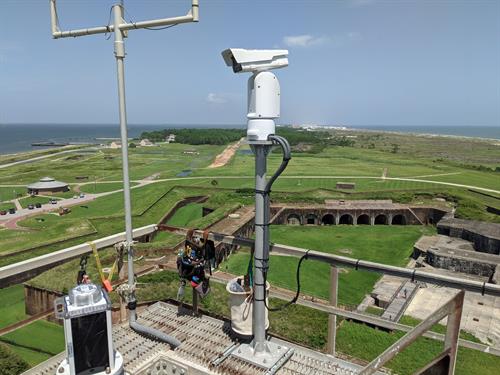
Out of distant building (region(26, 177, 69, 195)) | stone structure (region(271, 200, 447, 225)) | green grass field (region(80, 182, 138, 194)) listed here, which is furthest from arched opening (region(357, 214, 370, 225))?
distant building (region(26, 177, 69, 195))

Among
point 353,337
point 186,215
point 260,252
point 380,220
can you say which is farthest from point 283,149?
point 380,220

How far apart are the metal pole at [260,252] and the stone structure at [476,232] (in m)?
35.1

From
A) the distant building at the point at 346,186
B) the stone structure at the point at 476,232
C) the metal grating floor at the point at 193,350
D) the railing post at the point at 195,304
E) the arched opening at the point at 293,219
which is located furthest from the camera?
the distant building at the point at 346,186

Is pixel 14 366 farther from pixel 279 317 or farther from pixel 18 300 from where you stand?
pixel 18 300

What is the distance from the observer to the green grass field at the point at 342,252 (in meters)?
26.7

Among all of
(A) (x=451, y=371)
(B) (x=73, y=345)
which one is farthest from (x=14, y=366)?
(A) (x=451, y=371)

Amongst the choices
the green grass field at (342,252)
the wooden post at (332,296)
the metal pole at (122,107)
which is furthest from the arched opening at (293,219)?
the wooden post at (332,296)

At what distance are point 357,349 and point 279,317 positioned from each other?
4.06 metres

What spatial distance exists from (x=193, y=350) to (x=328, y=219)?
44392 mm

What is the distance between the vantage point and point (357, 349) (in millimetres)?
18484

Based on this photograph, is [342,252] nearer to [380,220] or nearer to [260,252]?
[380,220]

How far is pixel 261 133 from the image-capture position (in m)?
5.03

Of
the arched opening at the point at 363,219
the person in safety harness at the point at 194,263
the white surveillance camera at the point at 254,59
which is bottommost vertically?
the arched opening at the point at 363,219

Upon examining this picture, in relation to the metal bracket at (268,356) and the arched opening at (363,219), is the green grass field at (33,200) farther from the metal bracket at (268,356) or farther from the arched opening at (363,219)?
the metal bracket at (268,356)
